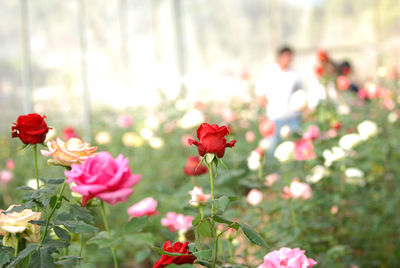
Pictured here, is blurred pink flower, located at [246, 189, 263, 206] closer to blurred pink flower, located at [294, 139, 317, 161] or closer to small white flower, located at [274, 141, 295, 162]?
small white flower, located at [274, 141, 295, 162]

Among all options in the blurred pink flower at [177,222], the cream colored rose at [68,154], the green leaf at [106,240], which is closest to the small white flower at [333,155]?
the blurred pink flower at [177,222]

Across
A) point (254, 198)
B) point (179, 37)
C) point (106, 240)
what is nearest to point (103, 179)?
point (106, 240)

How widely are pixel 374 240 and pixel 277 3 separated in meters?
7.14

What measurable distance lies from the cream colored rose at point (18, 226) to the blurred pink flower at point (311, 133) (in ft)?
4.15

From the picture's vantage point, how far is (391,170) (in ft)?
7.36

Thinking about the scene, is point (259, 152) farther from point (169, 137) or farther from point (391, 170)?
point (169, 137)

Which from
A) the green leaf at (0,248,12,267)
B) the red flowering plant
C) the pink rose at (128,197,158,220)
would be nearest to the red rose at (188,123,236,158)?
the red flowering plant

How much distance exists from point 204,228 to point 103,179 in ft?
0.58

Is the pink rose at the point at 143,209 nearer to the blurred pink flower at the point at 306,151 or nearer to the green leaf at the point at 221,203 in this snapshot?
the green leaf at the point at 221,203

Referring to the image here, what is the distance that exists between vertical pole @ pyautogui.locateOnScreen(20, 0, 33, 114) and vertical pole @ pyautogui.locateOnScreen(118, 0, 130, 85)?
238 cm

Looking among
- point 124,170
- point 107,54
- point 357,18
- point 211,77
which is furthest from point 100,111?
point 124,170

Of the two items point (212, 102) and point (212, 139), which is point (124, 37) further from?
point (212, 139)

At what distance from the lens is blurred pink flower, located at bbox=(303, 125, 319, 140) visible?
1.87 m

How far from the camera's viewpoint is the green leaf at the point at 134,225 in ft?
2.84
